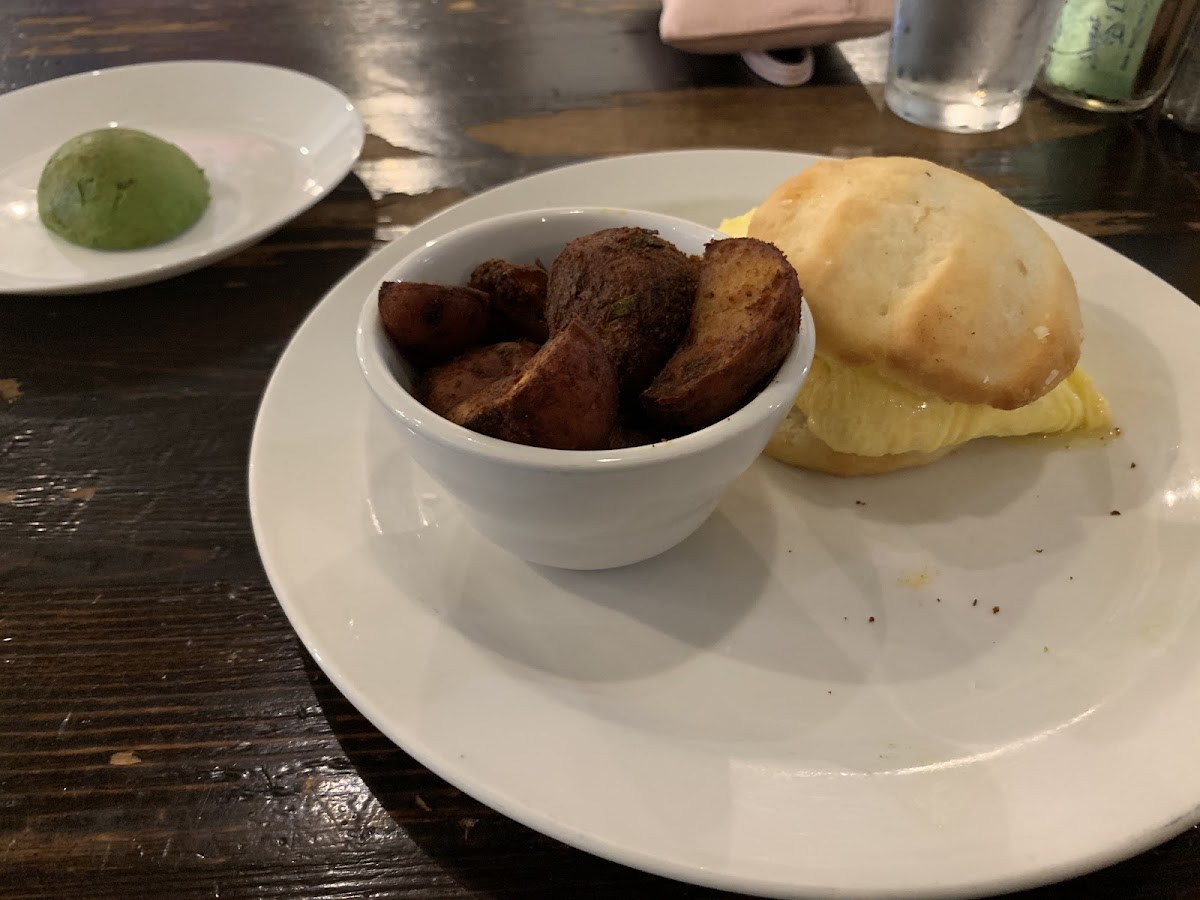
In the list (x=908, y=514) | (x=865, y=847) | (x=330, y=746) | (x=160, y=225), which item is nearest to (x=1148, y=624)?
(x=908, y=514)

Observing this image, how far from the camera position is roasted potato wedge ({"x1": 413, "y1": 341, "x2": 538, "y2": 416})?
992 millimetres

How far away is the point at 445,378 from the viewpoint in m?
1.03

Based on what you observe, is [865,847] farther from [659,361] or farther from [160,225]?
[160,225]

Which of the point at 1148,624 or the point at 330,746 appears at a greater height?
the point at 1148,624

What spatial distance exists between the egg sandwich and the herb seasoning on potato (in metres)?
0.25

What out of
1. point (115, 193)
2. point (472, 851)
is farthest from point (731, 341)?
point (115, 193)

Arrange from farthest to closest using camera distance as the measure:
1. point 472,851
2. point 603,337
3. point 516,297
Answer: point 516,297, point 603,337, point 472,851

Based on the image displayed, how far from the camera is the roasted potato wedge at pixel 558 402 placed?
86 centimetres

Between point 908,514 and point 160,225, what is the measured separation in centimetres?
163

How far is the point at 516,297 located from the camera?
1.10m

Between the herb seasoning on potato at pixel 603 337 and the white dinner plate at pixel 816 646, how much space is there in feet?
0.77

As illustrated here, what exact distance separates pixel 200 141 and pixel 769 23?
1.59 metres

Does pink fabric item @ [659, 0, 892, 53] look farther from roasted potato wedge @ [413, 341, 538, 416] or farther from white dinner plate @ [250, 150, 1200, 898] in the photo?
roasted potato wedge @ [413, 341, 538, 416]

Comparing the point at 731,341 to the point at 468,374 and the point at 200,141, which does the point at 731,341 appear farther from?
the point at 200,141
